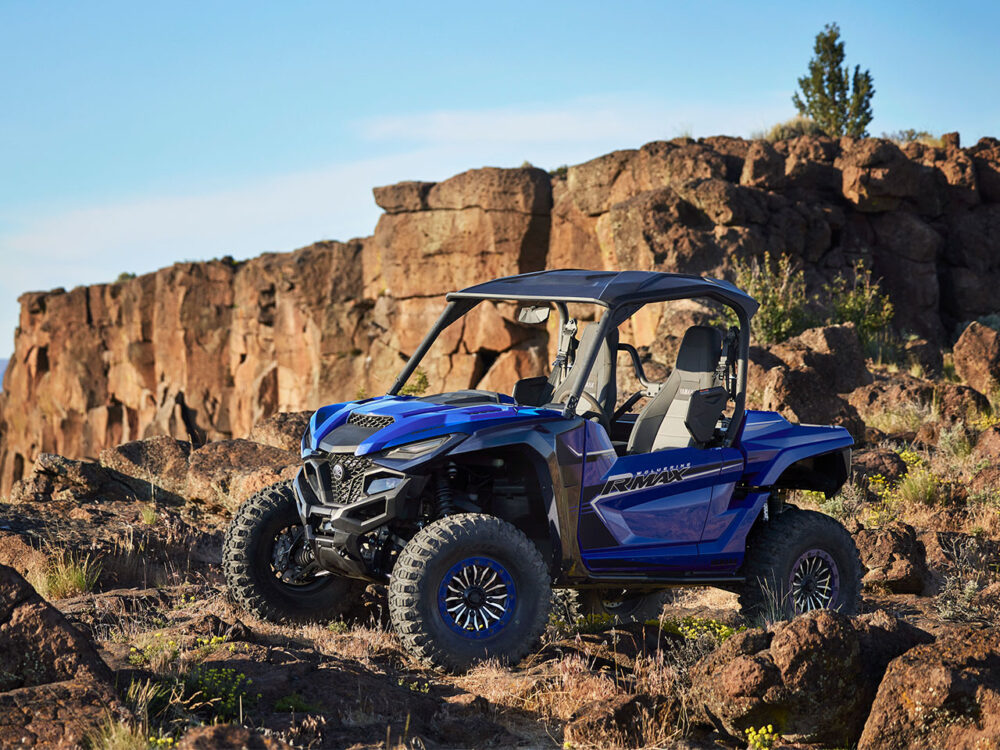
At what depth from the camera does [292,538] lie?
22.4 feet

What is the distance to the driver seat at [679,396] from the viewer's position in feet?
23.1

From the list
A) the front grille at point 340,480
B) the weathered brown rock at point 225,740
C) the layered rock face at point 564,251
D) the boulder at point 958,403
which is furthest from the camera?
the layered rock face at point 564,251

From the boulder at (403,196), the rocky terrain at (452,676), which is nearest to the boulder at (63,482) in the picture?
the rocky terrain at (452,676)

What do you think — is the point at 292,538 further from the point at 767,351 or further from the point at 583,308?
the point at 583,308

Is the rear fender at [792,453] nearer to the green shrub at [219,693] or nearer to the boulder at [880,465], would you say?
the green shrub at [219,693]

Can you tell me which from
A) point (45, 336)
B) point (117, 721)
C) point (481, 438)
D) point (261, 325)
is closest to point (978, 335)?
point (481, 438)

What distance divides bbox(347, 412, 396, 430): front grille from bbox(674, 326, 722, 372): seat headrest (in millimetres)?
2117

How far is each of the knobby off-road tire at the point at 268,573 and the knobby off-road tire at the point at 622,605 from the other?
62.3 inches

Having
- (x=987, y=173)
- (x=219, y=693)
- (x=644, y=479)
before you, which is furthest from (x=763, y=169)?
(x=219, y=693)

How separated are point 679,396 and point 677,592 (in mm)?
2053

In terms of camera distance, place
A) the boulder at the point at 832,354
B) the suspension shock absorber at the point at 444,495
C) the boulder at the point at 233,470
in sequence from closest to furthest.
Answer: the suspension shock absorber at the point at 444,495
the boulder at the point at 233,470
the boulder at the point at 832,354

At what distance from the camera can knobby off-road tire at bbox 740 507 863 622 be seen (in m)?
6.95

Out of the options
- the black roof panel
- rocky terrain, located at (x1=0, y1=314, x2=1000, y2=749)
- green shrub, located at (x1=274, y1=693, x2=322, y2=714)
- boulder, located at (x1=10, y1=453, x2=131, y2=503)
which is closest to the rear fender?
the black roof panel

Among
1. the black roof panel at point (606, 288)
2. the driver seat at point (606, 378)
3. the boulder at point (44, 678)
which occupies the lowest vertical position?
the boulder at point (44, 678)
